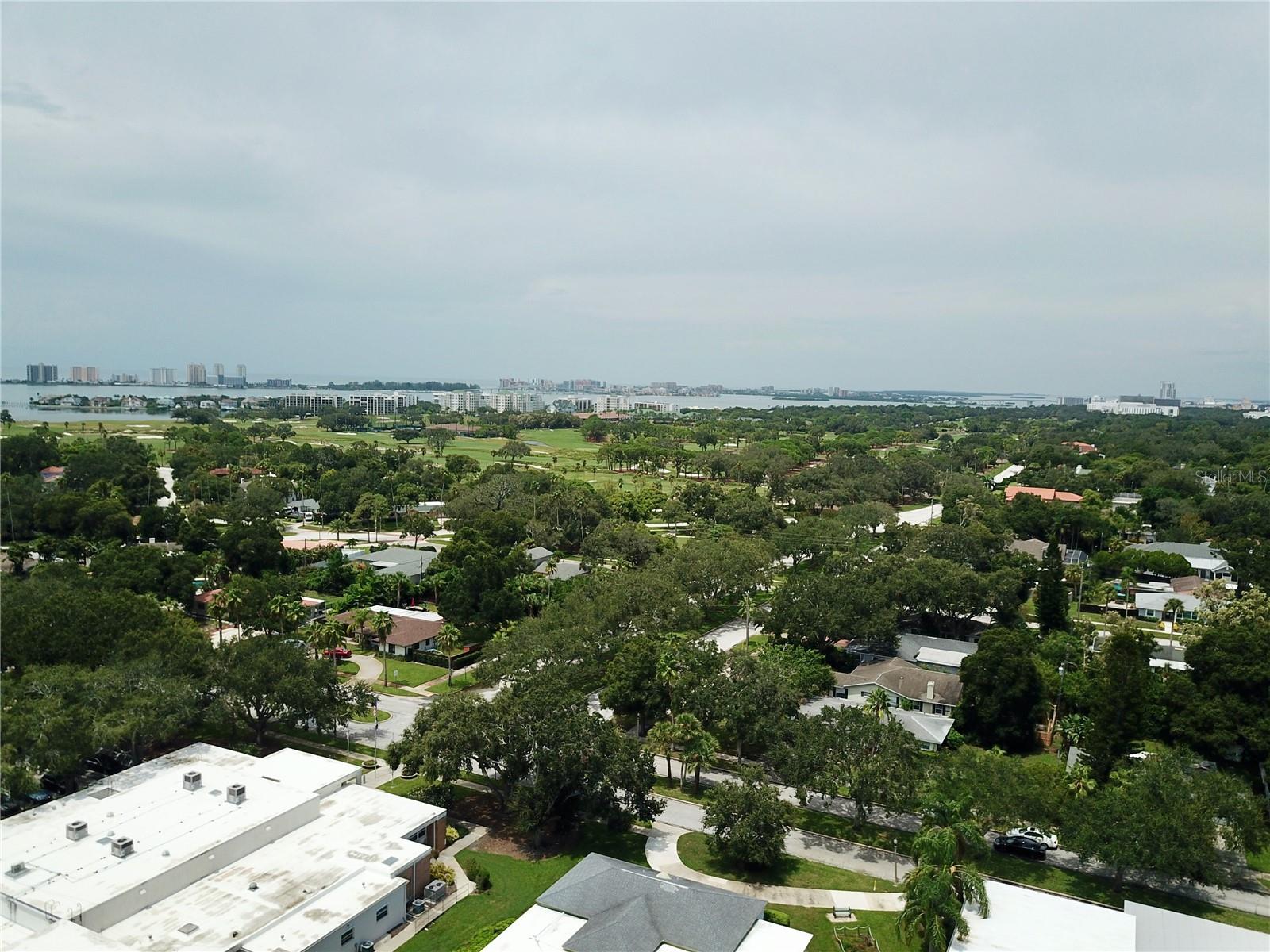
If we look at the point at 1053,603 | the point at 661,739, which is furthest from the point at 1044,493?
the point at 661,739

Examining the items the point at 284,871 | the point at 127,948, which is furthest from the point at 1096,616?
the point at 127,948

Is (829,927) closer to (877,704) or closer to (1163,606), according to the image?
(877,704)

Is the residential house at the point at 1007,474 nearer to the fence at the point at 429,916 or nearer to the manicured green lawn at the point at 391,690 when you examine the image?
the manicured green lawn at the point at 391,690

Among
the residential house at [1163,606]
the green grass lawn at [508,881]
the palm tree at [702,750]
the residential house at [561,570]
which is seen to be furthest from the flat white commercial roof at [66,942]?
the residential house at [1163,606]

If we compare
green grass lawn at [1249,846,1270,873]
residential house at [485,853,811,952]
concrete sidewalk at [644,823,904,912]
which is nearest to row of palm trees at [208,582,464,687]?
concrete sidewalk at [644,823,904,912]

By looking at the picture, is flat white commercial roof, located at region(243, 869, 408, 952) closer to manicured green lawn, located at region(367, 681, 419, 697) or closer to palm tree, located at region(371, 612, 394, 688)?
manicured green lawn, located at region(367, 681, 419, 697)

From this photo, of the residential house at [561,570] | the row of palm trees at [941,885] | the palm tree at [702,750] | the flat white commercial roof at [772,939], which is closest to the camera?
the row of palm trees at [941,885]
